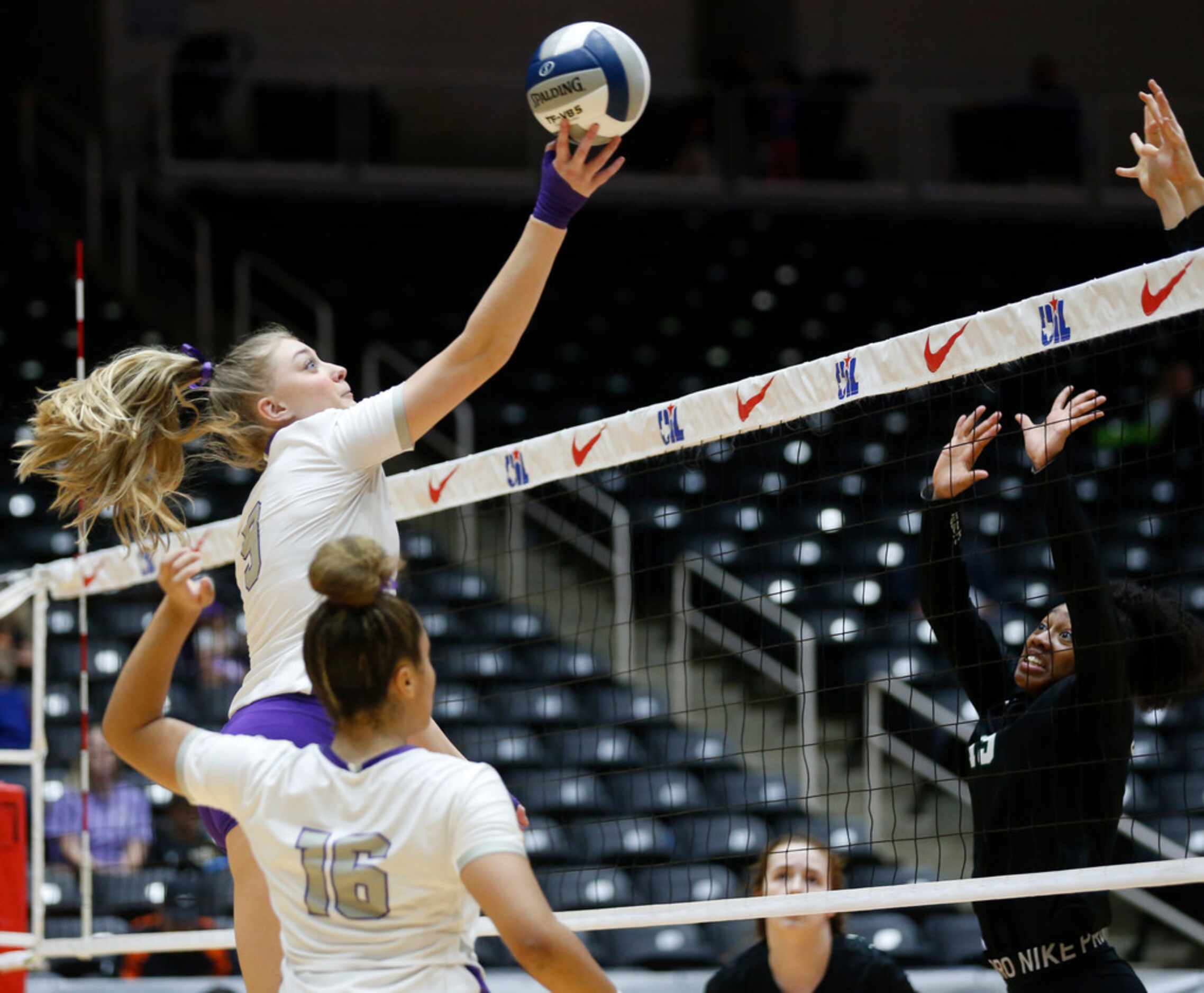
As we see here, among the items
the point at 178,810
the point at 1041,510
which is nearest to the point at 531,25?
the point at 1041,510

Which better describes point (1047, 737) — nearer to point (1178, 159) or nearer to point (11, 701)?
point (1178, 159)

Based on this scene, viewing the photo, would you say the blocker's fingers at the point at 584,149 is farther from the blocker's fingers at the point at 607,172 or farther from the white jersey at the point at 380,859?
the white jersey at the point at 380,859

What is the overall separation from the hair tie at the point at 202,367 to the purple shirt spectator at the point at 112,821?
14.3 feet

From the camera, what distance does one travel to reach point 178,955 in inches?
298

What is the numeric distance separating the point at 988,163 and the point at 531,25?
4.35 m

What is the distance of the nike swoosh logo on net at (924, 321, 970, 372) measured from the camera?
421 centimetres

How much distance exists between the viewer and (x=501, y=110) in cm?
1497

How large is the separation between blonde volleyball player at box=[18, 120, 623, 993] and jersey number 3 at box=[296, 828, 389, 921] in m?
0.43

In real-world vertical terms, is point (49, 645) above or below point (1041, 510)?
below

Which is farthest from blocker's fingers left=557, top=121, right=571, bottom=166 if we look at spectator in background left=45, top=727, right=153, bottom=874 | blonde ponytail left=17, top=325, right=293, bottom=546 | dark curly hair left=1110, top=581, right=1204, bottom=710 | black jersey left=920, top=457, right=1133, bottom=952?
spectator in background left=45, top=727, right=153, bottom=874

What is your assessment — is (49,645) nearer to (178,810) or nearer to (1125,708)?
(178,810)

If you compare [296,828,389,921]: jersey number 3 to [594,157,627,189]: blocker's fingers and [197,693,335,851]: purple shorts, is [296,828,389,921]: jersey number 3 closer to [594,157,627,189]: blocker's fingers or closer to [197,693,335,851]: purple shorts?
[197,693,335,851]: purple shorts

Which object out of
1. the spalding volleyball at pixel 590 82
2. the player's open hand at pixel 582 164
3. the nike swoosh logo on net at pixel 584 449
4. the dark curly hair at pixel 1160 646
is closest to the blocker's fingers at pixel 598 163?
the player's open hand at pixel 582 164

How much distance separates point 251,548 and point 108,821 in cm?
473
